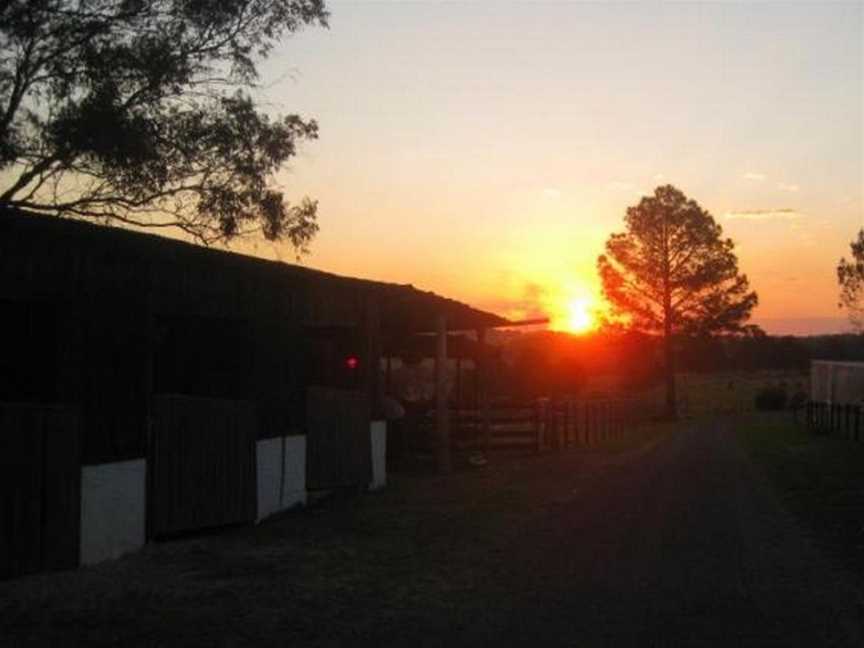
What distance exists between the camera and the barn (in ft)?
33.3

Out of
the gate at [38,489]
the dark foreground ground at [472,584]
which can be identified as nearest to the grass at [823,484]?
the dark foreground ground at [472,584]

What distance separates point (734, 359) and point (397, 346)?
78.6 metres

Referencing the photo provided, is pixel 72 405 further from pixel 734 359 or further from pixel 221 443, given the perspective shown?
pixel 734 359

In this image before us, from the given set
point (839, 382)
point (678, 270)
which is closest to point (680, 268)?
point (678, 270)

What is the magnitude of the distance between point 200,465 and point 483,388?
51.6ft

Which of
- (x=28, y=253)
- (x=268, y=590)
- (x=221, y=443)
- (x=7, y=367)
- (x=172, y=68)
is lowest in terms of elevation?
(x=268, y=590)

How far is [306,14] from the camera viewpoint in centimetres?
1571

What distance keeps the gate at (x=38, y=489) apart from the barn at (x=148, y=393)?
15 mm

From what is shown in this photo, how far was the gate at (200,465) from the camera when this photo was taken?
478 inches

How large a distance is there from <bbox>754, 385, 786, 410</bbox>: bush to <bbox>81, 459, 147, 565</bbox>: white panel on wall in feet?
198

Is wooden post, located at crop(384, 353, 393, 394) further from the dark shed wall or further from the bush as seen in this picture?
the bush

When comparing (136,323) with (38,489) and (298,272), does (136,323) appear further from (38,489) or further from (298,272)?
(298,272)

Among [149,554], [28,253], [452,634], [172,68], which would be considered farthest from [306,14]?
[452,634]

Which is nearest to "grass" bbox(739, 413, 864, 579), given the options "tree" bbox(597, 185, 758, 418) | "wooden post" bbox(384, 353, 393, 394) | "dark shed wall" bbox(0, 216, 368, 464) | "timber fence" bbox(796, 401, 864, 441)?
"timber fence" bbox(796, 401, 864, 441)
